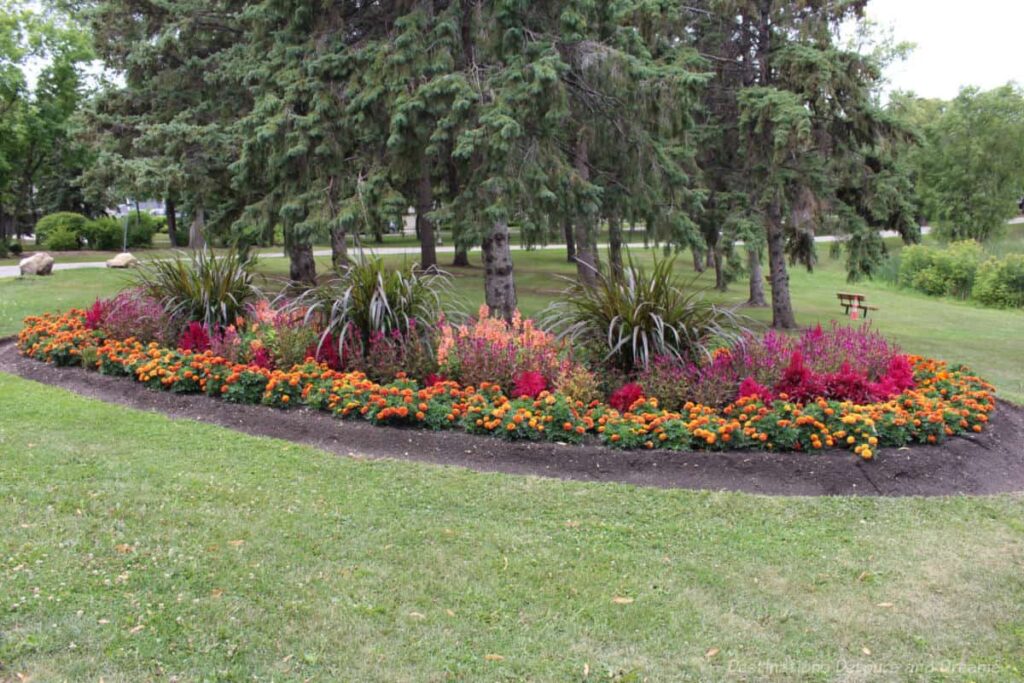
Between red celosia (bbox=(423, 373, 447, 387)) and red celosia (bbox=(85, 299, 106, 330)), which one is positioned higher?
red celosia (bbox=(85, 299, 106, 330))

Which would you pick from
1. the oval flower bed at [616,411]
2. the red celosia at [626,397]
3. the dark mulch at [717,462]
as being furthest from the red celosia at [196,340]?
the red celosia at [626,397]

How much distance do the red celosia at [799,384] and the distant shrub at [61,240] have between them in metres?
27.8

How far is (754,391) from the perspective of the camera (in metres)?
5.78

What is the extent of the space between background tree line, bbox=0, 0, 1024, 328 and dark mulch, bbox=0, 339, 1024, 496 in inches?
83.5

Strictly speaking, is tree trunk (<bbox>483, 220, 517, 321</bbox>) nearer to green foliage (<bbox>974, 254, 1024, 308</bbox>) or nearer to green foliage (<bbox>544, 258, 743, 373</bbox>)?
green foliage (<bbox>544, 258, 743, 373</bbox>)

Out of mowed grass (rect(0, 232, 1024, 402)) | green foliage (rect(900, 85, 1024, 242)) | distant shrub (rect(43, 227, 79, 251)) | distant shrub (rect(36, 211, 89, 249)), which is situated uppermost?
green foliage (rect(900, 85, 1024, 242))

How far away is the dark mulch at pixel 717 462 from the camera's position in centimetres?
500

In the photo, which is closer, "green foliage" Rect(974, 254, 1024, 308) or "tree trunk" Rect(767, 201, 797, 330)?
"tree trunk" Rect(767, 201, 797, 330)

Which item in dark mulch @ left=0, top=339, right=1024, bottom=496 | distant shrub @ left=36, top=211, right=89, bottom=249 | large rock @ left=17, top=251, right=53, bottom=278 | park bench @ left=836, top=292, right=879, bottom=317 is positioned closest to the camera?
dark mulch @ left=0, top=339, right=1024, bottom=496

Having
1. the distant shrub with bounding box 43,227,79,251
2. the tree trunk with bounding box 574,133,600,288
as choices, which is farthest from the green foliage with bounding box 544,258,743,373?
the distant shrub with bounding box 43,227,79,251

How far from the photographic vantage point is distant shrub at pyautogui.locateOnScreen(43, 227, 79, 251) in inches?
1065

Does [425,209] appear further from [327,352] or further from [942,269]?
[942,269]

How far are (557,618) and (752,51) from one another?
45.7 feet

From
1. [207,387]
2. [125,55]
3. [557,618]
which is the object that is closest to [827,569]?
[557,618]
